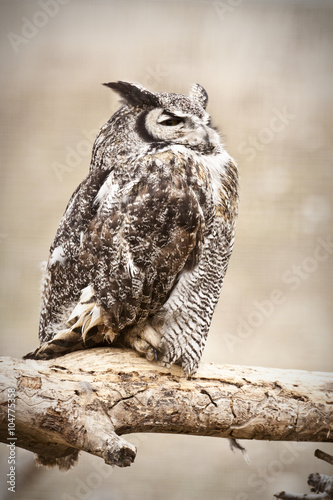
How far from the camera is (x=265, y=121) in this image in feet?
4.16

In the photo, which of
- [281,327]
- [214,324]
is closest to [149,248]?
[214,324]

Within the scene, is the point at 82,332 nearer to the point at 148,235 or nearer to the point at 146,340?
the point at 146,340

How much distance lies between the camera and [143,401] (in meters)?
1.07

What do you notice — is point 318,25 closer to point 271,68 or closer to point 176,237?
point 271,68

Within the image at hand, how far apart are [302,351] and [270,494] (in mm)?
414

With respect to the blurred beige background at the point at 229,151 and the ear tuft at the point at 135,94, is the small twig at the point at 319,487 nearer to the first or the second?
the blurred beige background at the point at 229,151

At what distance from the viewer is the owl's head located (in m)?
1.09

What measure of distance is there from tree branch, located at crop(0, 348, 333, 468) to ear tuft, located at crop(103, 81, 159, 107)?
64cm

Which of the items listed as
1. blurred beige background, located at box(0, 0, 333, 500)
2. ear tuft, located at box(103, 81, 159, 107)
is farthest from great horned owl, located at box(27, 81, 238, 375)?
blurred beige background, located at box(0, 0, 333, 500)

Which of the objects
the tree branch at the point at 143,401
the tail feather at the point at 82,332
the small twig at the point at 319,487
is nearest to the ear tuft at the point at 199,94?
the tail feather at the point at 82,332

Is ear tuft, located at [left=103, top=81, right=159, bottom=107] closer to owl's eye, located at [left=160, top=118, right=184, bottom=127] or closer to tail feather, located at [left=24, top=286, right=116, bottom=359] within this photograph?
owl's eye, located at [left=160, top=118, right=184, bottom=127]

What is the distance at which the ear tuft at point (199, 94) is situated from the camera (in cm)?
116

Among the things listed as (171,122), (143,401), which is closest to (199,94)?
(171,122)

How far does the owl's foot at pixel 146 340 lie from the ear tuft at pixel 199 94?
0.60 metres
